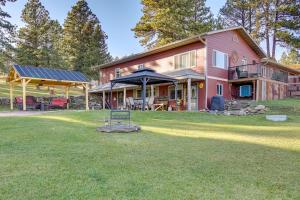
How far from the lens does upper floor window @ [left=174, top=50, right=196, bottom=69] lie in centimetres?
1866

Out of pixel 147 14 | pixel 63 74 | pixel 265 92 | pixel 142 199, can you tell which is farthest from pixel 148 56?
pixel 142 199

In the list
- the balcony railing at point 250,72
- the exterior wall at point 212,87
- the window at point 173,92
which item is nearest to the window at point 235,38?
the balcony railing at point 250,72

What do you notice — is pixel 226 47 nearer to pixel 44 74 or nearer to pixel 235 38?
pixel 235 38

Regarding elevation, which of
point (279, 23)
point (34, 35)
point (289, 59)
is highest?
point (289, 59)

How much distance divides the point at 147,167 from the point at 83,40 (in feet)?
106

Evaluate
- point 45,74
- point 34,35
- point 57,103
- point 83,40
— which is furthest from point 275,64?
point 34,35

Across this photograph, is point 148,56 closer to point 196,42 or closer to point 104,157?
point 196,42

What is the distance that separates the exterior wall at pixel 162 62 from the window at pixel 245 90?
14.3 feet

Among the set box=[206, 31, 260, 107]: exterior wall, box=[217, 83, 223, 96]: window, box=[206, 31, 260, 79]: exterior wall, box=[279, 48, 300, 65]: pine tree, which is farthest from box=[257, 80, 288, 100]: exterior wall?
box=[279, 48, 300, 65]: pine tree

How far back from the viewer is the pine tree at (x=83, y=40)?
1293 inches

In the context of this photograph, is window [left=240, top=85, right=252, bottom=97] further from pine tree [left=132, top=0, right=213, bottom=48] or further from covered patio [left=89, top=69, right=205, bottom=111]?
pine tree [left=132, top=0, right=213, bottom=48]

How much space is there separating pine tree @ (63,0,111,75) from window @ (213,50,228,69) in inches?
714

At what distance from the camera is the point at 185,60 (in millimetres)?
19344

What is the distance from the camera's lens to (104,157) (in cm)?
503
